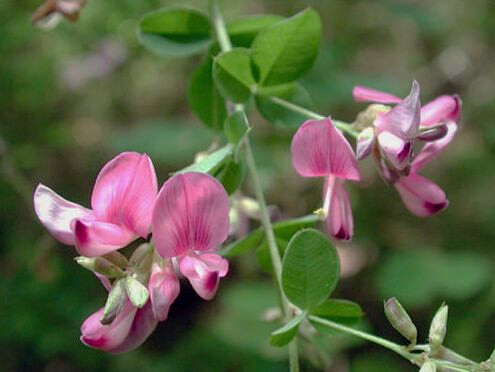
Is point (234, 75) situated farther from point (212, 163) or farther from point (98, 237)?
point (98, 237)

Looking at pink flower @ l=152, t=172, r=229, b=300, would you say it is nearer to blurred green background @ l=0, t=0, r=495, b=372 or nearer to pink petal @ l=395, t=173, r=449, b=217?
pink petal @ l=395, t=173, r=449, b=217

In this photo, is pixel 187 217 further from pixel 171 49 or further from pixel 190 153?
pixel 190 153

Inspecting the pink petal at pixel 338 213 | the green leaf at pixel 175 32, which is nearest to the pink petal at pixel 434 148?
the pink petal at pixel 338 213

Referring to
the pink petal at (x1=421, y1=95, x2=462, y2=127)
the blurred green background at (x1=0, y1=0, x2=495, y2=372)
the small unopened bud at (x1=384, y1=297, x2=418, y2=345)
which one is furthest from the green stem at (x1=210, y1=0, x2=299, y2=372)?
the blurred green background at (x1=0, y1=0, x2=495, y2=372)

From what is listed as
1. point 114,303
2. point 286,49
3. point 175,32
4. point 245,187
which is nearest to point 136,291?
point 114,303

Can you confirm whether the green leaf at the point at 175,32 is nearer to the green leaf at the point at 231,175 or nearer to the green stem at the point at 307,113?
the green stem at the point at 307,113

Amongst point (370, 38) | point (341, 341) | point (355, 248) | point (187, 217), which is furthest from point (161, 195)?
point (370, 38)
